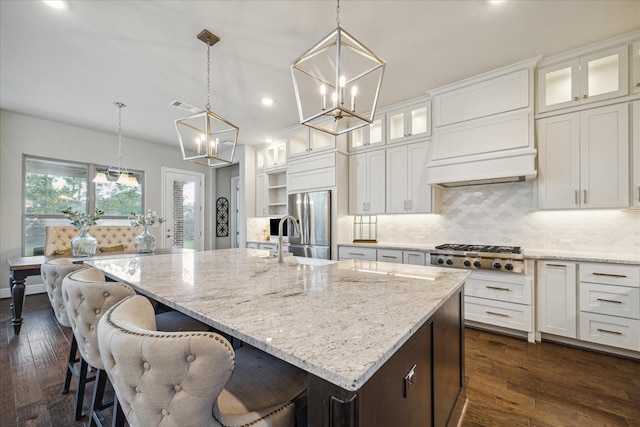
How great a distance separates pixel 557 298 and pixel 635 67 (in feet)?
7.18

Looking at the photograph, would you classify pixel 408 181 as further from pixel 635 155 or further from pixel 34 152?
pixel 34 152

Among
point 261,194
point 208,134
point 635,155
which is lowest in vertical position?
point 261,194

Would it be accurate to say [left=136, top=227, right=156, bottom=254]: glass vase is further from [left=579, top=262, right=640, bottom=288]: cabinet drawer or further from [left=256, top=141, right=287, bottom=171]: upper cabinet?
[left=579, top=262, right=640, bottom=288]: cabinet drawer

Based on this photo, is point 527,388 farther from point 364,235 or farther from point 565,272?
point 364,235

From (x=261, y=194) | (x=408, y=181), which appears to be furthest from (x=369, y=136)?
(x=261, y=194)

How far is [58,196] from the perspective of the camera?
4.67 m

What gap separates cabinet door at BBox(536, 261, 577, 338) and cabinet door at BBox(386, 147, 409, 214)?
1624 mm

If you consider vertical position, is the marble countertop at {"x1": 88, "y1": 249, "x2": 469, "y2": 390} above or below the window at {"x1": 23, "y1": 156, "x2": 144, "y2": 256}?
below

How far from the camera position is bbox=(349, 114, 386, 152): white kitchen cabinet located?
4.02 m

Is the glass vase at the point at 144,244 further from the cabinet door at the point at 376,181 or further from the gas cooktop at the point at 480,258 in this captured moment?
the gas cooktop at the point at 480,258

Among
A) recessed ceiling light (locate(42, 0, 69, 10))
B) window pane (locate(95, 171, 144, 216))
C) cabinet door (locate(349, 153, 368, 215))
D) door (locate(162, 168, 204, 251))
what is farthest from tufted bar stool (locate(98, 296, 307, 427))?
door (locate(162, 168, 204, 251))

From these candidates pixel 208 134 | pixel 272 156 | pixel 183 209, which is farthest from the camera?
pixel 183 209

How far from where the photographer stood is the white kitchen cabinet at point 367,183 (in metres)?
3.97

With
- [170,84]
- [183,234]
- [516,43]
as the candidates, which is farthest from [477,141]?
[183,234]
